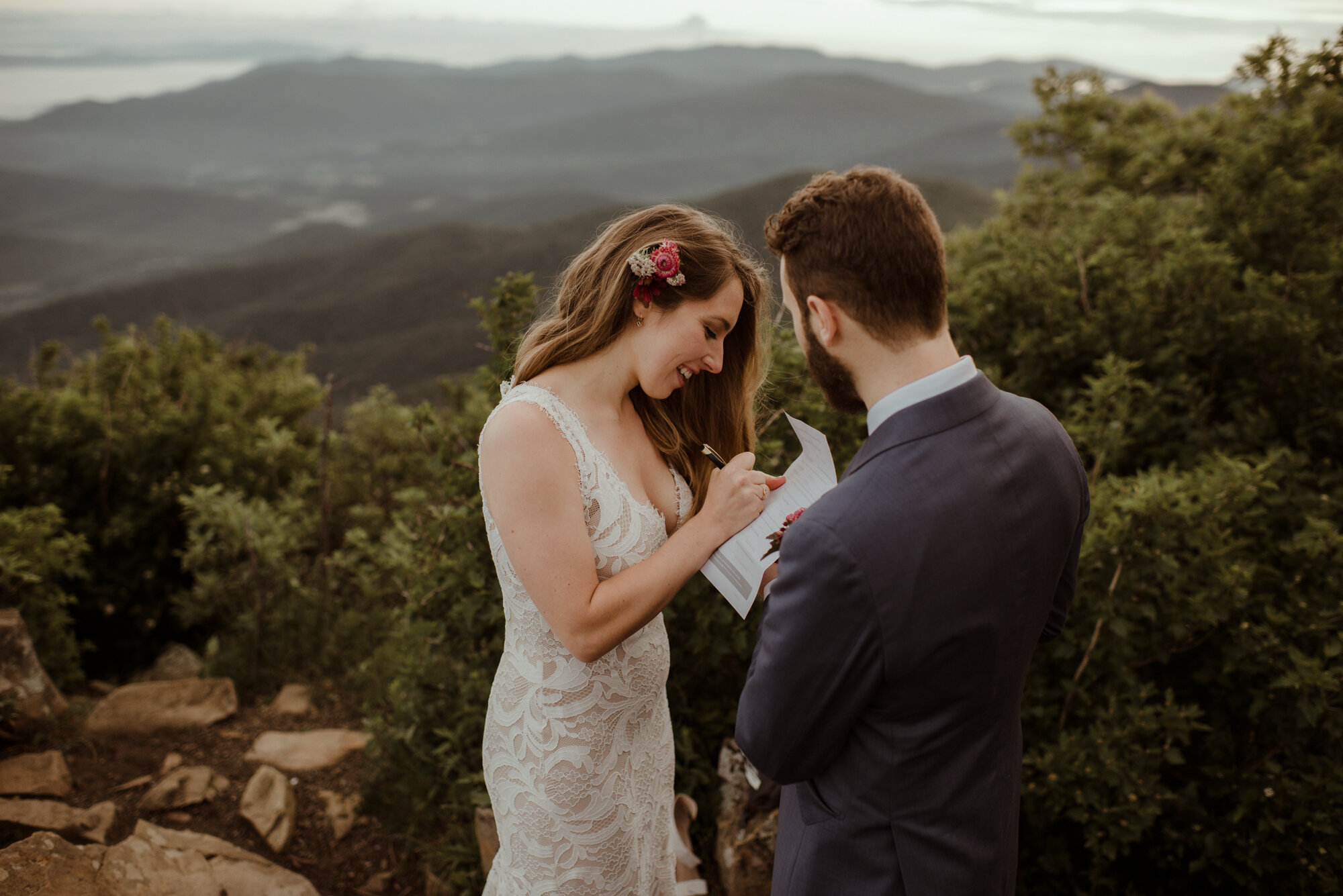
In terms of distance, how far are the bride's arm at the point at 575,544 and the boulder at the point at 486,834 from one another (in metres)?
1.56

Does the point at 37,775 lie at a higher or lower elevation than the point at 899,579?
lower

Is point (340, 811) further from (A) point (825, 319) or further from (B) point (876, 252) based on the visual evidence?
(B) point (876, 252)

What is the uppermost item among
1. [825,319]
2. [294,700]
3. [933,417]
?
[825,319]

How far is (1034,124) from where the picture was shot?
23.4ft

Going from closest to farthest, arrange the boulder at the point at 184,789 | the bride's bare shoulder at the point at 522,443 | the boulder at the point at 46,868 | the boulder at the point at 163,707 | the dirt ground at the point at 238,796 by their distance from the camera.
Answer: the bride's bare shoulder at the point at 522,443
the boulder at the point at 46,868
the dirt ground at the point at 238,796
the boulder at the point at 184,789
the boulder at the point at 163,707

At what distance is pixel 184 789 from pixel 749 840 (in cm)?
285

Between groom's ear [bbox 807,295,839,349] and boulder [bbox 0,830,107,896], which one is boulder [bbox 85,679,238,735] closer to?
boulder [bbox 0,830,107,896]

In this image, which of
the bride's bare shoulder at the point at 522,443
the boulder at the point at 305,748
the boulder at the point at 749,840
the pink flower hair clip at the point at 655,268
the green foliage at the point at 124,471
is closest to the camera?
the bride's bare shoulder at the point at 522,443

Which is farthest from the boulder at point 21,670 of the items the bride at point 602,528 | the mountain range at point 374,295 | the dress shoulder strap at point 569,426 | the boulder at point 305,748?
the mountain range at point 374,295

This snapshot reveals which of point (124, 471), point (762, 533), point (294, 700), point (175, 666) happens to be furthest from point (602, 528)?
point (124, 471)

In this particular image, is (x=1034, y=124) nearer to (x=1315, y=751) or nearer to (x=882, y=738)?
(x=1315, y=751)

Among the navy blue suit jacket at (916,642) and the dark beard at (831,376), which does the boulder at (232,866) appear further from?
the dark beard at (831,376)

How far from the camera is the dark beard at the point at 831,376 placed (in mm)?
1403

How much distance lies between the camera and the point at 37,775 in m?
3.53
